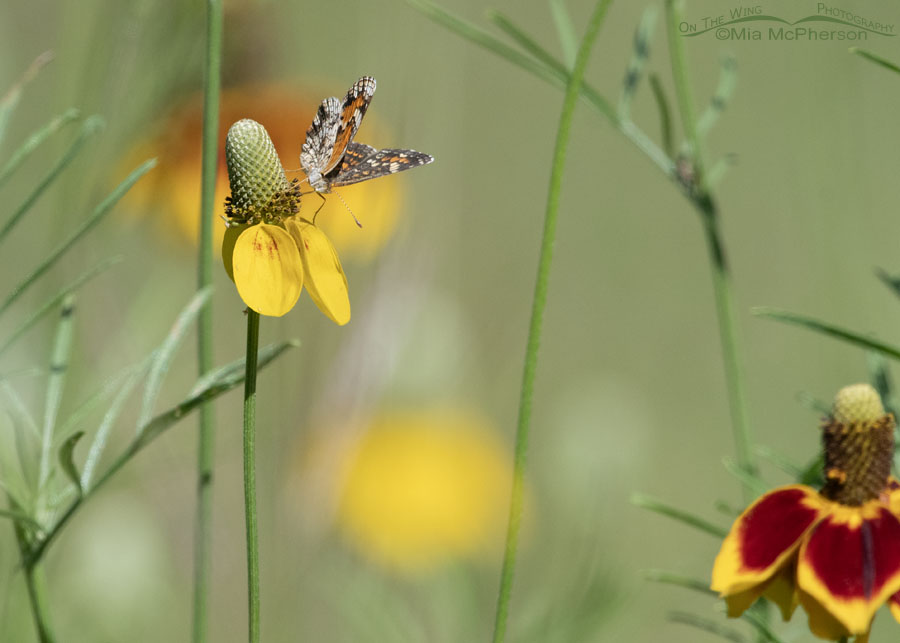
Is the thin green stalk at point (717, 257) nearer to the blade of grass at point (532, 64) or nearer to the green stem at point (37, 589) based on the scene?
the blade of grass at point (532, 64)

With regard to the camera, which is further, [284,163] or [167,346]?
[284,163]

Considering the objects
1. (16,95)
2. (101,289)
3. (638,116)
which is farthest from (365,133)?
(638,116)

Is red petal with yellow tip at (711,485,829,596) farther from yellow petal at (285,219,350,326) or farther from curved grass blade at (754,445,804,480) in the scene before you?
yellow petal at (285,219,350,326)

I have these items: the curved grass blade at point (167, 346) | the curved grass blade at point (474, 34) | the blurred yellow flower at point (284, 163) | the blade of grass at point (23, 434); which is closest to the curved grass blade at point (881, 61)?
the curved grass blade at point (474, 34)

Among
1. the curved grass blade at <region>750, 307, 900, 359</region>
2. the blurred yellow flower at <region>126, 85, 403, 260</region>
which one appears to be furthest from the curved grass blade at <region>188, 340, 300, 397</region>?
the blurred yellow flower at <region>126, 85, 403, 260</region>

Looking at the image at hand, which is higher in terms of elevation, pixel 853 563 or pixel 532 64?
pixel 532 64

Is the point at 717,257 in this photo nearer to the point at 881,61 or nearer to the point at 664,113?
the point at 664,113

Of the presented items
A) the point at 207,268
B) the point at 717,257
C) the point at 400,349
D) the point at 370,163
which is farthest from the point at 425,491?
the point at 370,163
